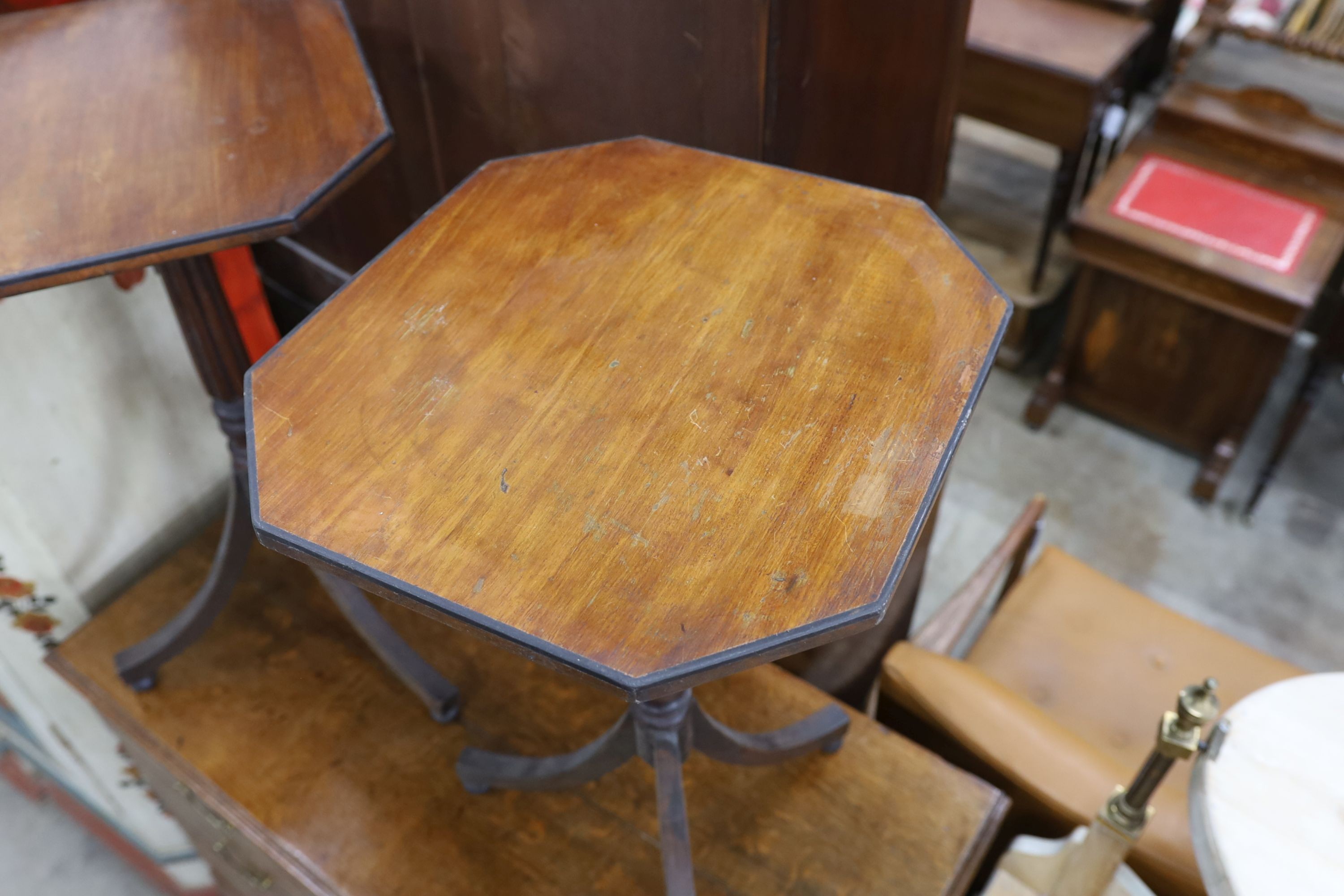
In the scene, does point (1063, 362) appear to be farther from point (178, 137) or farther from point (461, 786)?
point (178, 137)

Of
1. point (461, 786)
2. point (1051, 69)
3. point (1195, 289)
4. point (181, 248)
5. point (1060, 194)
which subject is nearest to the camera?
point (181, 248)

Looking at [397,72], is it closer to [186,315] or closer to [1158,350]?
[186,315]

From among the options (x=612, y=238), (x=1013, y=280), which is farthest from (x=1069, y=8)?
(x=612, y=238)

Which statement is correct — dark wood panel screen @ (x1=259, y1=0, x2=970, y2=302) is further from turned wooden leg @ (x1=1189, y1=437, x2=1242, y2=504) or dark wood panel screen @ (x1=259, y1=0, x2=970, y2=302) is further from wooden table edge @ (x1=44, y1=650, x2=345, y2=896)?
A: turned wooden leg @ (x1=1189, y1=437, x2=1242, y2=504)

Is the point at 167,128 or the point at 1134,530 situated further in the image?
the point at 1134,530

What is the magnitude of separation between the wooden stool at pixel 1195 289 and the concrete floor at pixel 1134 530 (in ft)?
0.36

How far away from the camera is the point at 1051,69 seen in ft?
8.62

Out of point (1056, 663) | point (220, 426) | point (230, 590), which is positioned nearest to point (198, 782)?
point (230, 590)

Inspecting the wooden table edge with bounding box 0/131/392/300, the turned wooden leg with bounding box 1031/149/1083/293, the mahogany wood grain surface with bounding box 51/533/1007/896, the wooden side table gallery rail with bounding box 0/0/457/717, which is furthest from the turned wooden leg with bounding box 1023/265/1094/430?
the wooden table edge with bounding box 0/131/392/300

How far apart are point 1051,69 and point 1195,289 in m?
0.65

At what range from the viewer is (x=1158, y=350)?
2.67 m

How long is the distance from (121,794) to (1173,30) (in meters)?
4.03

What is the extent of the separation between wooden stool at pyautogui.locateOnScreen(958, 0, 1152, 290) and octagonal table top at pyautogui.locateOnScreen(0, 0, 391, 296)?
6.60ft

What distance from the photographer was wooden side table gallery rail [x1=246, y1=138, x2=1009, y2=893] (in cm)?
69
